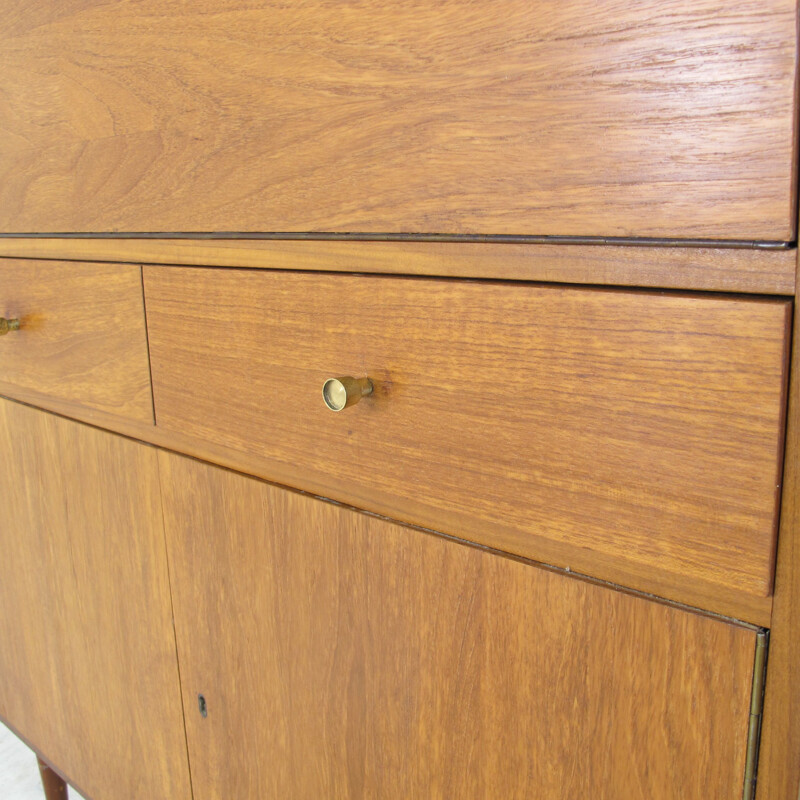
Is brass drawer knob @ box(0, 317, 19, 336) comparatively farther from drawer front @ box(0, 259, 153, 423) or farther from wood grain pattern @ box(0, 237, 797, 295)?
wood grain pattern @ box(0, 237, 797, 295)

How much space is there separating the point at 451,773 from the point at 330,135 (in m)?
0.38

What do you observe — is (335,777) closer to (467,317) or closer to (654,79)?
(467,317)

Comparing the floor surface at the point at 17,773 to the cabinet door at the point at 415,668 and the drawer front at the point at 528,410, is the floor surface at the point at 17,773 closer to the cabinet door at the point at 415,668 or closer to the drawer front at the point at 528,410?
the cabinet door at the point at 415,668

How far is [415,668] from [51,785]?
747mm

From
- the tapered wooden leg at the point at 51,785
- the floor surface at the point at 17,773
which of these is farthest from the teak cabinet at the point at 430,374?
the floor surface at the point at 17,773

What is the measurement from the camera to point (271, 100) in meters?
0.44

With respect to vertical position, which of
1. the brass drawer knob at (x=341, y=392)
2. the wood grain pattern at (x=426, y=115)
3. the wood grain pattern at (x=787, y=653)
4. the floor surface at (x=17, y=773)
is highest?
the wood grain pattern at (x=426, y=115)

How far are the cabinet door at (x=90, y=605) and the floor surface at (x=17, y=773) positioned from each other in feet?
0.80

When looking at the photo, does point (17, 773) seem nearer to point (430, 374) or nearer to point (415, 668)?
point (415, 668)

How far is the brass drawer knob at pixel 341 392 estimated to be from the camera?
1.33ft

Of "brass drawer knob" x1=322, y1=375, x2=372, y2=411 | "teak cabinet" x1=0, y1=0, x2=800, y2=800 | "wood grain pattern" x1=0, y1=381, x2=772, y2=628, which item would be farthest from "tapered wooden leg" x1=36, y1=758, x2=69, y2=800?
"brass drawer knob" x1=322, y1=375, x2=372, y2=411

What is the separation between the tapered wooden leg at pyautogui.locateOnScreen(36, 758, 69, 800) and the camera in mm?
939

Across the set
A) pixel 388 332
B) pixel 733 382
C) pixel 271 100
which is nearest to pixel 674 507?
pixel 733 382

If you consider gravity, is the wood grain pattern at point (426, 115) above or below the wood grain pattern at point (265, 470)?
above
